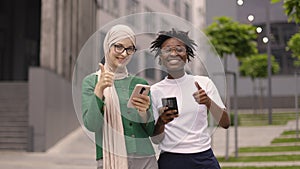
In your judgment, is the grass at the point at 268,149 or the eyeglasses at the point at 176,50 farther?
the grass at the point at 268,149

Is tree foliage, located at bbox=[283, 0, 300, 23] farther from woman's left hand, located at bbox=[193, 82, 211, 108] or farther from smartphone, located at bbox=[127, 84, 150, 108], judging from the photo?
smartphone, located at bbox=[127, 84, 150, 108]

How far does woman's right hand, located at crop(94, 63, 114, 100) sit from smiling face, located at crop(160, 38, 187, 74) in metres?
0.29

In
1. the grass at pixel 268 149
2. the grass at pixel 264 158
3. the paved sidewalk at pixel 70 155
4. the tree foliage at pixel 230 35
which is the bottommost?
the paved sidewalk at pixel 70 155

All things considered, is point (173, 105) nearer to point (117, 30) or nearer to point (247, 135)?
point (117, 30)

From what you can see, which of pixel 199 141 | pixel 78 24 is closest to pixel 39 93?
pixel 78 24

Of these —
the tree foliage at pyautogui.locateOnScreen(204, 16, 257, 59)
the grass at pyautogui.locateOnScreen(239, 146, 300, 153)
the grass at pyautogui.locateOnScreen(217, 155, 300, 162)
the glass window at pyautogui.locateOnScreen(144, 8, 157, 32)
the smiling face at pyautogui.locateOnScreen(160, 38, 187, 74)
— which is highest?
the tree foliage at pyautogui.locateOnScreen(204, 16, 257, 59)

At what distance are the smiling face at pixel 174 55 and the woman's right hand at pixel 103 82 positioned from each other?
290mm

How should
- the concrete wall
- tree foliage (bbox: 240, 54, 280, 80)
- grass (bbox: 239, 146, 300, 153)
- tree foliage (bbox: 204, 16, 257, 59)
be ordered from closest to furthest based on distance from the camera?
grass (bbox: 239, 146, 300, 153), the concrete wall, tree foliage (bbox: 204, 16, 257, 59), tree foliage (bbox: 240, 54, 280, 80)

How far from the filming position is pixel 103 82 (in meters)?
2.35

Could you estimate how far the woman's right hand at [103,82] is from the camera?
235 centimetres

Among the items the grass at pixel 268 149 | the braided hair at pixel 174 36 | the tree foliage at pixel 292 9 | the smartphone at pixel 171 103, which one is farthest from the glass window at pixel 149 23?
the grass at pixel 268 149

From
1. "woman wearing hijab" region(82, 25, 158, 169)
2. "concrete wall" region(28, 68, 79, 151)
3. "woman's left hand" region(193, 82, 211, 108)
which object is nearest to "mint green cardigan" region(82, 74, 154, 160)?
"woman wearing hijab" region(82, 25, 158, 169)

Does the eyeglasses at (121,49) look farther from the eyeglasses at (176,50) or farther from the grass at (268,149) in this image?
the grass at (268,149)

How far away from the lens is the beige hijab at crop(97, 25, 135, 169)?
94.8 inches
